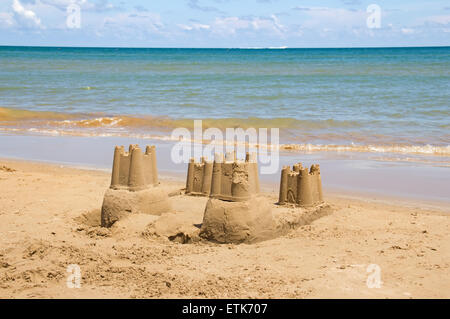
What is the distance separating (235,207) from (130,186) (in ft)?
4.51

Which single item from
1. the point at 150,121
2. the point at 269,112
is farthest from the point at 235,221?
the point at 269,112

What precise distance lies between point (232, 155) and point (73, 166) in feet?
17.6

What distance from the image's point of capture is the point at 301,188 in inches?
263

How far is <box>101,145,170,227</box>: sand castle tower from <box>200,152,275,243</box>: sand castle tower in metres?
0.93

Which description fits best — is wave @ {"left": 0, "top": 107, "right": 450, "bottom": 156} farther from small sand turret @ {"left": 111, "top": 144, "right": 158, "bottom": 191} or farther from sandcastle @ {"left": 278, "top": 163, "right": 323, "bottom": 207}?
small sand turret @ {"left": 111, "top": 144, "right": 158, "bottom": 191}

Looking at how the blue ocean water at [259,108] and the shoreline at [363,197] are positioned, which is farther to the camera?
the blue ocean water at [259,108]

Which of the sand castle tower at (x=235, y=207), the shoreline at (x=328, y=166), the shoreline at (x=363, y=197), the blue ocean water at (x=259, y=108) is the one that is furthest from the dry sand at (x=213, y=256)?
the blue ocean water at (x=259, y=108)

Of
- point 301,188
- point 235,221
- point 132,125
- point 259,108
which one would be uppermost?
point 259,108

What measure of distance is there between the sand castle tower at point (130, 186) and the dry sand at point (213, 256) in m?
0.17

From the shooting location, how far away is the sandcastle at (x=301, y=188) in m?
6.67

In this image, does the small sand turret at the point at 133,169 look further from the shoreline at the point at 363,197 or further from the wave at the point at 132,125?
the wave at the point at 132,125

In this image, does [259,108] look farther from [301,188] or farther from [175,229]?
[175,229]

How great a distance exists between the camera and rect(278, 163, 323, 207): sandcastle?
667cm
